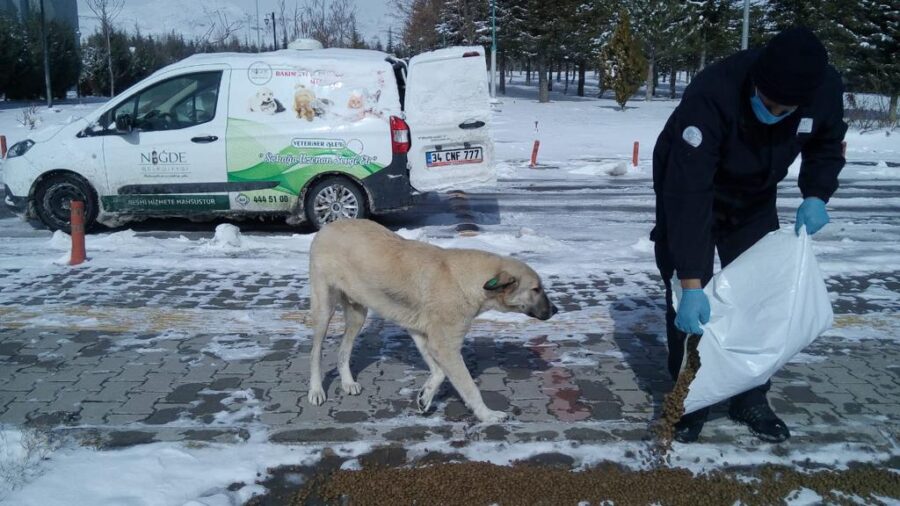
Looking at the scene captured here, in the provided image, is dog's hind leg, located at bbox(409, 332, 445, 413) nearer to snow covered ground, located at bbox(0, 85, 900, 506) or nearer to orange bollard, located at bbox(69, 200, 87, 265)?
snow covered ground, located at bbox(0, 85, 900, 506)

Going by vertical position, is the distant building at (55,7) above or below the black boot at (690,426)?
above

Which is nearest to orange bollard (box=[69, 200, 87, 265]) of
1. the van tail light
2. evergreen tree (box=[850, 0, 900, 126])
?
the van tail light

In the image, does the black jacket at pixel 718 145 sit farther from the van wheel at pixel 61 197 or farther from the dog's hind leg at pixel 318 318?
the van wheel at pixel 61 197

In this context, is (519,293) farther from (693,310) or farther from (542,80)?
(542,80)

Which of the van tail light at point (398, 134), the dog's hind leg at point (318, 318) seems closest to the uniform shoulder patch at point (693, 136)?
the dog's hind leg at point (318, 318)

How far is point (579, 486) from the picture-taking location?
3.56 m

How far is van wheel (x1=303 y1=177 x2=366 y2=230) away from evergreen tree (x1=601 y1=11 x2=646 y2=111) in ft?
112

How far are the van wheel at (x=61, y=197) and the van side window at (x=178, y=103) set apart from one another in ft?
3.43

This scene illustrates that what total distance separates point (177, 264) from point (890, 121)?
27.9 meters

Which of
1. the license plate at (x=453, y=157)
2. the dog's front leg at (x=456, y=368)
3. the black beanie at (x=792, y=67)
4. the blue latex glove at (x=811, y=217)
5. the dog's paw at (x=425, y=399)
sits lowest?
the dog's paw at (x=425, y=399)

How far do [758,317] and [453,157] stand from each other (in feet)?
21.5

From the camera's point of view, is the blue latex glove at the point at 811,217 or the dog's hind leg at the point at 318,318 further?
the dog's hind leg at the point at 318,318

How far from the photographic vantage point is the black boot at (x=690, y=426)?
13.0 ft

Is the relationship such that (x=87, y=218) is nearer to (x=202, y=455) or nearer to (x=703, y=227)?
(x=202, y=455)
